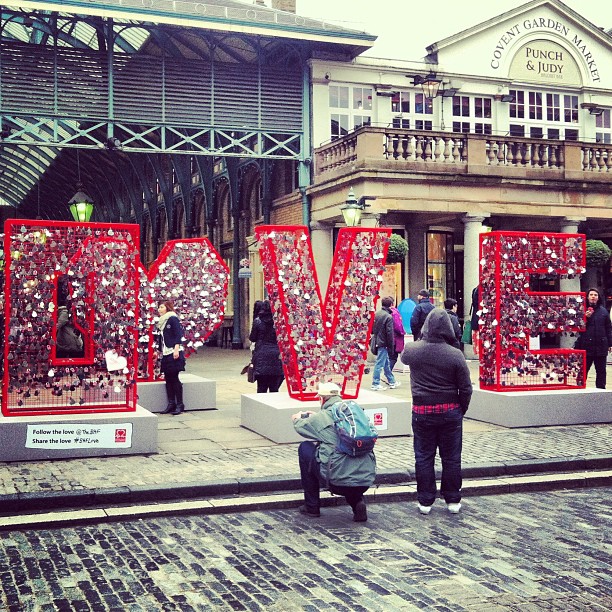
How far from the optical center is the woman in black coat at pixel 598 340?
1353 centimetres

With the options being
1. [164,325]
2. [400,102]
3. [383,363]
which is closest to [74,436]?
[164,325]

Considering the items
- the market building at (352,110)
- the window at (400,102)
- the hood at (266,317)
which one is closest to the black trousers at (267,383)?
the hood at (266,317)

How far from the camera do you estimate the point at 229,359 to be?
25.5 metres

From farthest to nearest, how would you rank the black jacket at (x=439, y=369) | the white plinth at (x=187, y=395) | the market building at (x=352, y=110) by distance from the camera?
the market building at (x=352, y=110)
the white plinth at (x=187, y=395)
the black jacket at (x=439, y=369)

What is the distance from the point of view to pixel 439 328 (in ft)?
24.7

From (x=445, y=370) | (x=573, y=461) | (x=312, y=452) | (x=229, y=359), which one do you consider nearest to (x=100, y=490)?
(x=312, y=452)

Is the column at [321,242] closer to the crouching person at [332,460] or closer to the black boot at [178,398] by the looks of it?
the black boot at [178,398]

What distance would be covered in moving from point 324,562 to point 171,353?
6.97 m

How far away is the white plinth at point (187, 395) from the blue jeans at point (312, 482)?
627 cm

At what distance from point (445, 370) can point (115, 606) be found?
11.5 ft

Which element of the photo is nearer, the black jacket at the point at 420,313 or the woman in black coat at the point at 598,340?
the woman in black coat at the point at 598,340

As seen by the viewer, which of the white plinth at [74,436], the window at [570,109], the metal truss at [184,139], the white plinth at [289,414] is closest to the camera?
the white plinth at [74,436]

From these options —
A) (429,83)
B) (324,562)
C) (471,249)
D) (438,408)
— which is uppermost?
(429,83)

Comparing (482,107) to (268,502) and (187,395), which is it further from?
(268,502)
